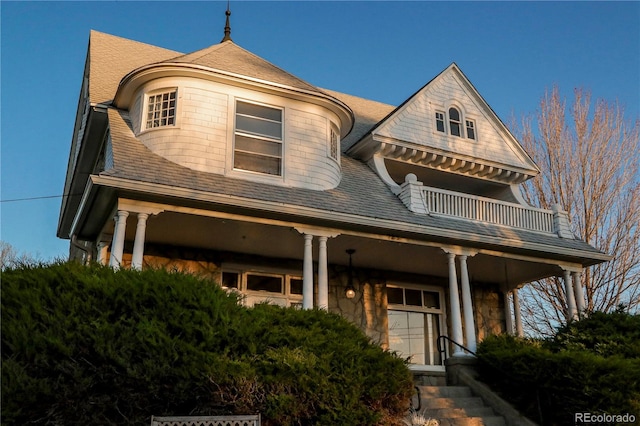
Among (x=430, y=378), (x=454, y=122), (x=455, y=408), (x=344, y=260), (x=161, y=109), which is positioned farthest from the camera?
(x=454, y=122)

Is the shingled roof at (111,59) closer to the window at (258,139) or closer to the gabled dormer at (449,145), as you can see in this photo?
the window at (258,139)

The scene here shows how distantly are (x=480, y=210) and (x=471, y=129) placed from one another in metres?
2.74

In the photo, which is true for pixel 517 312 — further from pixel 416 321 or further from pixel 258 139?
pixel 258 139

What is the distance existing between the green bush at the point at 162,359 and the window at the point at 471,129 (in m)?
9.34

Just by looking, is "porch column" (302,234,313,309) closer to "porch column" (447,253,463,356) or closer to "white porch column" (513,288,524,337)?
"porch column" (447,253,463,356)

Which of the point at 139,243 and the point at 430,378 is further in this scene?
the point at 430,378

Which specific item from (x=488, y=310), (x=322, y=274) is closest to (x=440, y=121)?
(x=488, y=310)

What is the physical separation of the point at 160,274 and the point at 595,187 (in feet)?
55.8

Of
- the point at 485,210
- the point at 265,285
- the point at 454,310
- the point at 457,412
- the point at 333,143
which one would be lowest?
the point at 457,412

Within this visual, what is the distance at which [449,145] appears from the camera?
14.2 meters

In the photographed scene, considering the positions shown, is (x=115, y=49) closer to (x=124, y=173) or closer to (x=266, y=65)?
(x=266, y=65)

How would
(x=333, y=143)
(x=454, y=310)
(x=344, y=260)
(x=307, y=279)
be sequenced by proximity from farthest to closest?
(x=344, y=260)
(x=333, y=143)
(x=454, y=310)
(x=307, y=279)

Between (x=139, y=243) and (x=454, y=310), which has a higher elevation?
(x=139, y=243)

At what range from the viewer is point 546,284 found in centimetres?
1969
